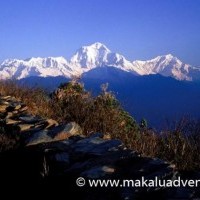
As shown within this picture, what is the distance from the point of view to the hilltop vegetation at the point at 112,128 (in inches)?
286

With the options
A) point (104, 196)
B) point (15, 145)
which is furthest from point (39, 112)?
point (104, 196)

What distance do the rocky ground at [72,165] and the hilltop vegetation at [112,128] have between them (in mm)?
468

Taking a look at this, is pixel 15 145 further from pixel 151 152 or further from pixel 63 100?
pixel 63 100

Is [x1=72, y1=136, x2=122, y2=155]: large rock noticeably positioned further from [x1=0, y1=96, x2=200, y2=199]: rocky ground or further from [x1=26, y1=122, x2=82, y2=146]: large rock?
[x1=26, y1=122, x2=82, y2=146]: large rock

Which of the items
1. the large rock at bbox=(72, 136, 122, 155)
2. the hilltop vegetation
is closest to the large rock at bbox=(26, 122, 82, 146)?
the hilltop vegetation

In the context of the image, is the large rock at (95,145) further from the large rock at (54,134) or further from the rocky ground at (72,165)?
the large rock at (54,134)

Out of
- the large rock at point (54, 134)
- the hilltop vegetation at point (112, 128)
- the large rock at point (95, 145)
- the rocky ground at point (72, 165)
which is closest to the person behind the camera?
the rocky ground at point (72, 165)

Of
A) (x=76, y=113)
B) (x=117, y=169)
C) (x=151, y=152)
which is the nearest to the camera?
(x=117, y=169)

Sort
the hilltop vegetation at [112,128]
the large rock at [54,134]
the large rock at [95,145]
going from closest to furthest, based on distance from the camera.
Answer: the large rock at [95,145]
the hilltop vegetation at [112,128]
the large rock at [54,134]

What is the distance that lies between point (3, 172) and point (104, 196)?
7.23 ft

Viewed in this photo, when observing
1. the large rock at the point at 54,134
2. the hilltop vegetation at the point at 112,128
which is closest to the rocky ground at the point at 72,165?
the large rock at the point at 54,134

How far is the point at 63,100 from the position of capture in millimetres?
13773

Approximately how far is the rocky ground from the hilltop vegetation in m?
0.47

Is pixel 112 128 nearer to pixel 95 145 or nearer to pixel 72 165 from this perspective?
pixel 95 145
